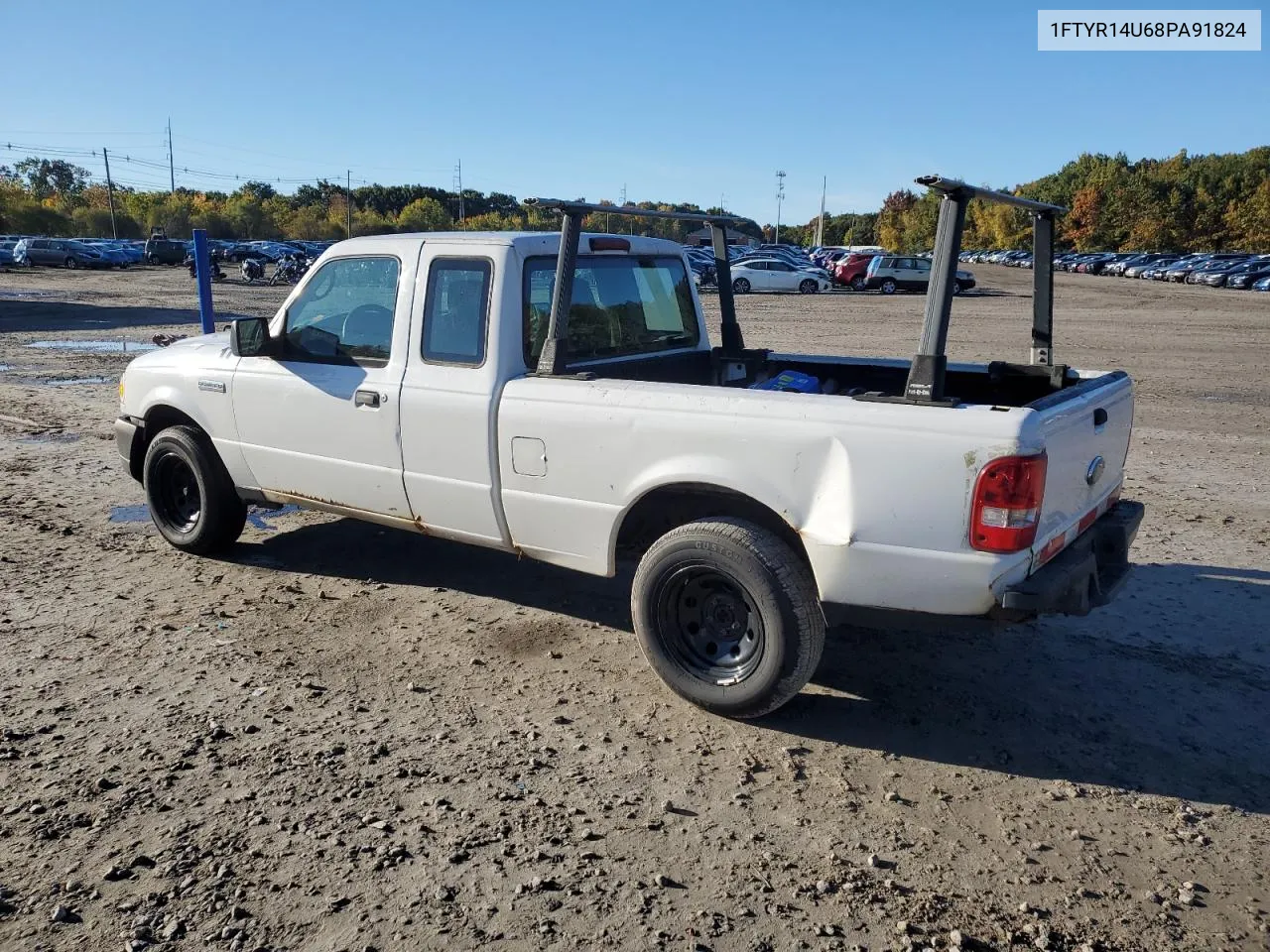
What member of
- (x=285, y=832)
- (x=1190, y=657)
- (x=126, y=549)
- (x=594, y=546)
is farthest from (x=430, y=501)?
(x=1190, y=657)

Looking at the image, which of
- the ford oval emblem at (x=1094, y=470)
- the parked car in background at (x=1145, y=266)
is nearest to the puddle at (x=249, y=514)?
the ford oval emblem at (x=1094, y=470)

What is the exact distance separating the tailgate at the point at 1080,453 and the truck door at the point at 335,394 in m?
2.99

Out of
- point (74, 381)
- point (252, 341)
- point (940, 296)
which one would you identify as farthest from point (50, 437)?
point (940, 296)

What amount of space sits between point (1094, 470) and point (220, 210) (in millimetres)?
131680

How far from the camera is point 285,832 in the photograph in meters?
3.28

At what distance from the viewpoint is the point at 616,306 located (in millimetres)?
5227

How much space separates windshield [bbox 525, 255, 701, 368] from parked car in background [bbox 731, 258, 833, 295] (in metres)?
33.9

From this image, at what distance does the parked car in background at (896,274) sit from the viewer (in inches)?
1574

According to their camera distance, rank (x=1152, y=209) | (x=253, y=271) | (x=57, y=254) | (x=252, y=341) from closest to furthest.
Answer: (x=252, y=341), (x=253, y=271), (x=57, y=254), (x=1152, y=209)

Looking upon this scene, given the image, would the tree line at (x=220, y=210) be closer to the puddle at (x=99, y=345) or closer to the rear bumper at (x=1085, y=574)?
the puddle at (x=99, y=345)

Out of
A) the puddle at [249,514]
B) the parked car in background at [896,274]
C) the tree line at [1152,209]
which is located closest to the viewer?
the puddle at [249,514]

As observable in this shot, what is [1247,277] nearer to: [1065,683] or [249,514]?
[1065,683]

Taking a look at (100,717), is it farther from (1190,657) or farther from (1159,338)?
(1159,338)

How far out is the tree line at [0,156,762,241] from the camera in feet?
309
